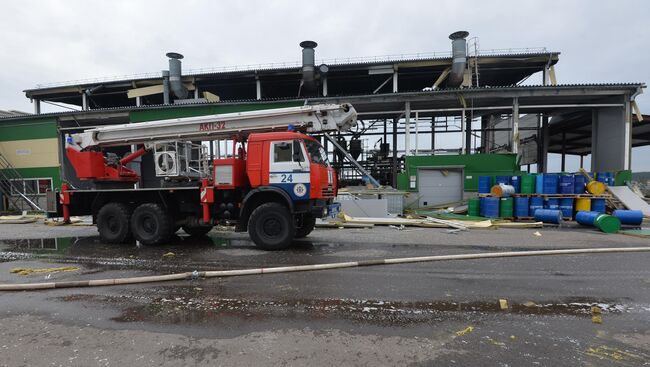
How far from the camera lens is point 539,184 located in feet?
43.2

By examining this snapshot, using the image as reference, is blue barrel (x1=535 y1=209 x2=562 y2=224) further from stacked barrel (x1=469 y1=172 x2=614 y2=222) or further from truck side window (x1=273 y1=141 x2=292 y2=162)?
truck side window (x1=273 y1=141 x2=292 y2=162)

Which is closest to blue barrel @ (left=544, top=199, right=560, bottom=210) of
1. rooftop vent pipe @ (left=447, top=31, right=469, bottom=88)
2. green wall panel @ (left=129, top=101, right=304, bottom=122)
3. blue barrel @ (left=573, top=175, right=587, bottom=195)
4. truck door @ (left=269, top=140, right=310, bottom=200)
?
blue barrel @ (left=573, top=175, right=587, bottom=195)

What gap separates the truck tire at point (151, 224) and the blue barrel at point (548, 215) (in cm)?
1288

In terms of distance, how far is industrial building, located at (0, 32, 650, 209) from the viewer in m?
17.1

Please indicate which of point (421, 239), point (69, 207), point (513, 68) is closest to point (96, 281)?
point (69, 207)

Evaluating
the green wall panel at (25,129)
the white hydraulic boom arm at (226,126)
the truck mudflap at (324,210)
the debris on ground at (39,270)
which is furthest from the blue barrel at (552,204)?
the green wall panel at (25,129)

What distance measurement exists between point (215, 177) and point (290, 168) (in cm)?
199

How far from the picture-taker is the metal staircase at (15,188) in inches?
778

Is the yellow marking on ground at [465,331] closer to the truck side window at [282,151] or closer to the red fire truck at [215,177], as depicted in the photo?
the red fire truck at [215,177]

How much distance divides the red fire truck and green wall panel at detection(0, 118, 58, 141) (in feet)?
49.7

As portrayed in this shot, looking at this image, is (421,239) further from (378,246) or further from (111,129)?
(111,129)

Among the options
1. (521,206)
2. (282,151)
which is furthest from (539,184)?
(282,151)

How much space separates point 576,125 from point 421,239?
21.4 metres

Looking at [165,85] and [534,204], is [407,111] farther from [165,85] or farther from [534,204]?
[165,85]
